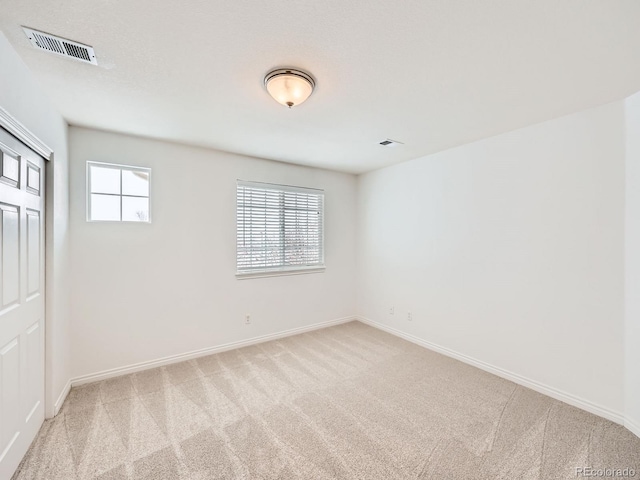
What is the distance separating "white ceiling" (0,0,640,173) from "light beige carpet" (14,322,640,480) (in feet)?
8.44

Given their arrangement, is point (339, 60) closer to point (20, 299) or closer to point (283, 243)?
point (20, 299)

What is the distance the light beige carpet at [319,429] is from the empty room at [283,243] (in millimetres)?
20

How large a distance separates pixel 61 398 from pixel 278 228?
2.86 m

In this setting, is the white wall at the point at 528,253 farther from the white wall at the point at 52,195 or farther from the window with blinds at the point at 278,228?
the white wall at the point at 52,195

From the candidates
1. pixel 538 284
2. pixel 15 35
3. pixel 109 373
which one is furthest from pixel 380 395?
pixel 15 35

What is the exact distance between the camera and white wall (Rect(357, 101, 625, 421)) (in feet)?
7.52

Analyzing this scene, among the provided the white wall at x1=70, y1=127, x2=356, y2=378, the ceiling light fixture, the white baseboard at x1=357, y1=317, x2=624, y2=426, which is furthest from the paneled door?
the white baseboard at x1=357, y1=317, x2=624, y2=426

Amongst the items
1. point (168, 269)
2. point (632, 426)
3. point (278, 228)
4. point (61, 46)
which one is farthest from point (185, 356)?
point (632, 426)

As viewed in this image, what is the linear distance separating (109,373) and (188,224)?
1760mm

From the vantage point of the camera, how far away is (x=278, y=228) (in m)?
4.15

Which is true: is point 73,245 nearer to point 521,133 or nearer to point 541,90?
point 541,90

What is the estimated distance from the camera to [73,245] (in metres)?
2.73

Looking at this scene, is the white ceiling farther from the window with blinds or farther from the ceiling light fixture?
the window with blinds

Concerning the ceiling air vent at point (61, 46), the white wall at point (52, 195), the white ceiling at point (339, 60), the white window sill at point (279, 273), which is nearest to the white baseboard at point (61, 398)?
the white wall at point (52, 195)
